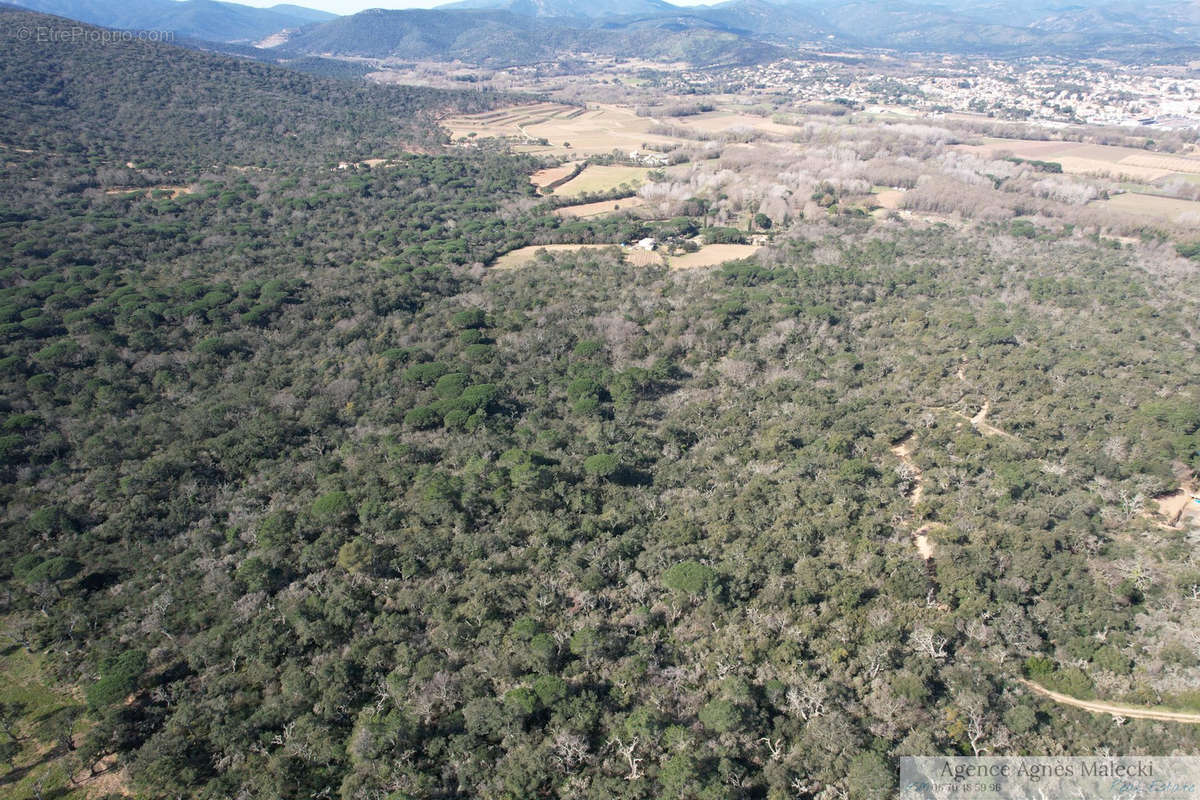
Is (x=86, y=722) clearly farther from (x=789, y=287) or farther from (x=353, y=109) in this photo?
(x=353, y=109)

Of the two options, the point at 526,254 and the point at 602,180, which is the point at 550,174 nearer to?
the point at 602,180

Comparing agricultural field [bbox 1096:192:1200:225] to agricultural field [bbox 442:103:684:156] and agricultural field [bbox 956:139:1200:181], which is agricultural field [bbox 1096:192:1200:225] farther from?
agricultural field [bbox 442:103:684:156]

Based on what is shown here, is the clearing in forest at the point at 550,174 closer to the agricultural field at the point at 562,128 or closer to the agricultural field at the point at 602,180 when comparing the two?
the agricultural field at the point at 602,180

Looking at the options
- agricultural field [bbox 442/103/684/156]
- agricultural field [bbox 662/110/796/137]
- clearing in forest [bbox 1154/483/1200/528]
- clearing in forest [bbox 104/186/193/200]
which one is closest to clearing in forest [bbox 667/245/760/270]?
clearing in forest [bbox 1154/483/1200/528]

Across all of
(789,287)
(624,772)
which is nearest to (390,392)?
(624,772)

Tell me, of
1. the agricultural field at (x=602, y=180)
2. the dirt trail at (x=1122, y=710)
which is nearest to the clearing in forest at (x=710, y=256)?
the agricultural field at (x=602, y=180)

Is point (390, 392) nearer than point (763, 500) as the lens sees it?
No
